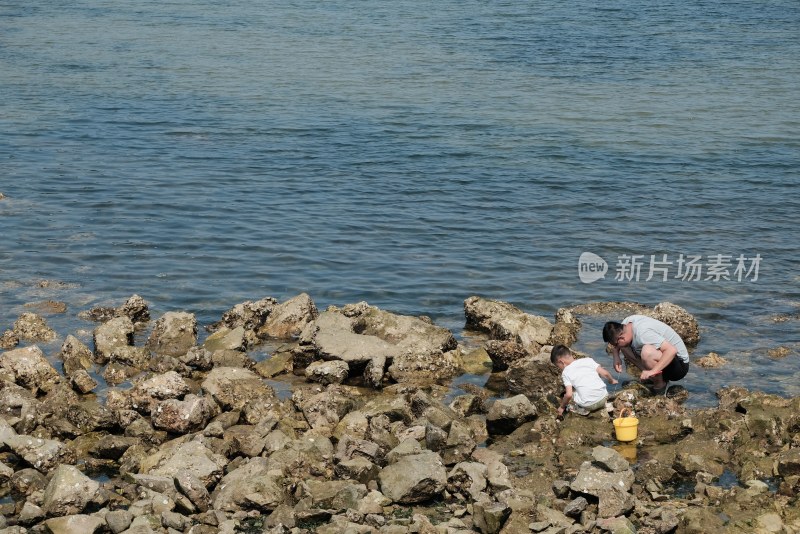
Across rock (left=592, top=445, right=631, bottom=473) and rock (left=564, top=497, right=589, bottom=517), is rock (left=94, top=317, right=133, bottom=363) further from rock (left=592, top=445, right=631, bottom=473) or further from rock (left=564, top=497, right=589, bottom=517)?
rock (left=564, top=497, right=589, bottom=517)

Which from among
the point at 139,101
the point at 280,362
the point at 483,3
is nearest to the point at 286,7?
the point at 483,3

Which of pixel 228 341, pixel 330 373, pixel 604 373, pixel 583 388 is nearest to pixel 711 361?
pixel 604 373

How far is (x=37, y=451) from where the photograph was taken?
494 inches

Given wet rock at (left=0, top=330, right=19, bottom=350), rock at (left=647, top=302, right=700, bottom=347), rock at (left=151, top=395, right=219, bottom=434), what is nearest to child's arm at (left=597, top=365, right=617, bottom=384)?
rock at (left=647, top=302, right=700, bottom=347)

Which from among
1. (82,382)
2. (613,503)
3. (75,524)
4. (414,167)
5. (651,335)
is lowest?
(75,524)

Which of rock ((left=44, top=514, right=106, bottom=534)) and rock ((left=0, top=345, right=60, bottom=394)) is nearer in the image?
rock ((left=44, top=514, right=106, bottom=534))

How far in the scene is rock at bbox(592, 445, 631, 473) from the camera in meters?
11.5

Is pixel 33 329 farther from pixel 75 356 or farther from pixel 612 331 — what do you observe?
pixel 612 331

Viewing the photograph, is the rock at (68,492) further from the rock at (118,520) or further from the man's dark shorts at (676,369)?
the man's dark shorts at (676,369)

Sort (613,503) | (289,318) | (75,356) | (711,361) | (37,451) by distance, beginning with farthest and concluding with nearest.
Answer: (289,318) → (75,356) → (711,361) → (37,451) → (613,503)

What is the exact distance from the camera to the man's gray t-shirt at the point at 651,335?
571 inches

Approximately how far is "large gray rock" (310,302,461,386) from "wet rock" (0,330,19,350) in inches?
196

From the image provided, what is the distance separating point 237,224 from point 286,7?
41186 millimetres

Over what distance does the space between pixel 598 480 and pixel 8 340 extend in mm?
10723
